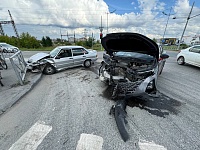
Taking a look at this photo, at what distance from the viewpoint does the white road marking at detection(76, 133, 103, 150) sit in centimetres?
191

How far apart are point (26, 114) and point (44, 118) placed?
585 millimetres

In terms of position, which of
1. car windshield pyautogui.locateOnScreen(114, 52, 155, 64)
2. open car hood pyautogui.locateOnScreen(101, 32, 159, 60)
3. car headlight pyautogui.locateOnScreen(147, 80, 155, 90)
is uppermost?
open car hood pyautogui.locateOnScreen(101, 32, 159, 60)

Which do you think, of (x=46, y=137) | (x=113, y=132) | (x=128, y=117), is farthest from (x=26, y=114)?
(x=128, y=117)

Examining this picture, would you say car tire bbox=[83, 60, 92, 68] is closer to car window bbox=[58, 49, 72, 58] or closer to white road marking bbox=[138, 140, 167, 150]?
car window bbox=[58, 49, 72, 58]

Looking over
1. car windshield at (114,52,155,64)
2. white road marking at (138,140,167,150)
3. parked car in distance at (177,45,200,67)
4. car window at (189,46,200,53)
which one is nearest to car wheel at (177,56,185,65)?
parked car in distance at (177,45,200,67)

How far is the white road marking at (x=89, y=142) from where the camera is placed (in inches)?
75.4

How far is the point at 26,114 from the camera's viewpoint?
283 cm

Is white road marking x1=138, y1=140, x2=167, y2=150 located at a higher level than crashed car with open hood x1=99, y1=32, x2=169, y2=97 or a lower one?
lower

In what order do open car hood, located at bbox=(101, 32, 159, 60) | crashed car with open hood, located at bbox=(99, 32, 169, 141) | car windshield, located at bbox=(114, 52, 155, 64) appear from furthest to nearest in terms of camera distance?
car windshield, located at bbox=(114, 52, 155, 64) < open car hood, located at bbox=(101, 32, 159, 60) < crashed car with open hood, located at bbox=(99, 32, 169, 141)

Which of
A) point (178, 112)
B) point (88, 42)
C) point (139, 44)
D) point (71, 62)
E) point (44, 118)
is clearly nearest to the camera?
point (44, 118)

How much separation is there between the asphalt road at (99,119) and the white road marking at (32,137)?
0.09 feet

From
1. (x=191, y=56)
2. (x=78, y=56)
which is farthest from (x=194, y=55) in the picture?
(x=78, y=56)

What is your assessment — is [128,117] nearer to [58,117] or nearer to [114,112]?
[114,112]

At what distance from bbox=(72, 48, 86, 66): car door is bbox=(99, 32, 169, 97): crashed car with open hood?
110 inches
